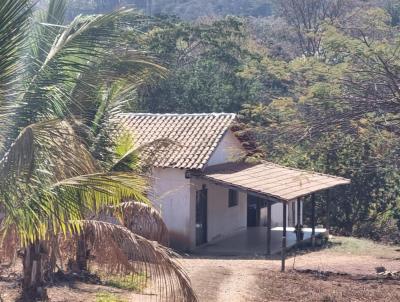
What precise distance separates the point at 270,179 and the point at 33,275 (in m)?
11.7

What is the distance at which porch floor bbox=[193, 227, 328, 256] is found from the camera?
864 inches

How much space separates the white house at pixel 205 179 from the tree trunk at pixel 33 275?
28.7 feet

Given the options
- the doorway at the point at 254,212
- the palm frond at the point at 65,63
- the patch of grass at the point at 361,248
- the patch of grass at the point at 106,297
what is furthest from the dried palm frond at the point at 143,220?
the doorway at the point at 254,212

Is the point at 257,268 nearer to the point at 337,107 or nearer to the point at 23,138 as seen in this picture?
the point at 337,107

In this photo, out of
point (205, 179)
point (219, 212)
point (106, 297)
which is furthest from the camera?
point (219, 212)

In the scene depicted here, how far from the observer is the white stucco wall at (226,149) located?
2314 centimetres

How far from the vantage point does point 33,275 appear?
467 inches

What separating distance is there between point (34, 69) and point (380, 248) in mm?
17013

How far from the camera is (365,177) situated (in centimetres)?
2781

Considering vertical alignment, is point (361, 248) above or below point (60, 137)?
below

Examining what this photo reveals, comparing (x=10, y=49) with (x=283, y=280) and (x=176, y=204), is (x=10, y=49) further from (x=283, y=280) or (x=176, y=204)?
(x=176, y=204)

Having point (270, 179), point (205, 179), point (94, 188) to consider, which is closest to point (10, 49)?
point (94, 188)

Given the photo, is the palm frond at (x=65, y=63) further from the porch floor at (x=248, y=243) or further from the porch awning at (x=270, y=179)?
the porch floor at (x=248, y=243)

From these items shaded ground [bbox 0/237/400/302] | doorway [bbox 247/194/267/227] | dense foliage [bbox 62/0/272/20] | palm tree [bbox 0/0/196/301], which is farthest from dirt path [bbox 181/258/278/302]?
dense foliage [bbox 62/0/272/20]
